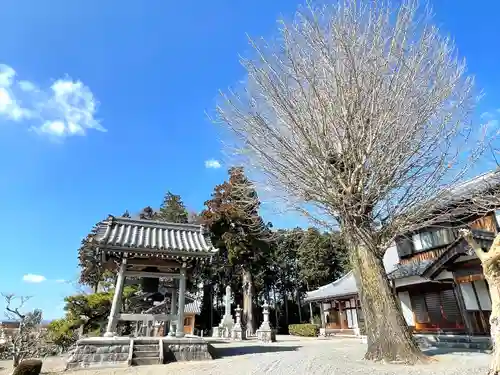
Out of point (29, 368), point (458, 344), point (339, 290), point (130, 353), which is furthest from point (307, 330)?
point (29, 368)

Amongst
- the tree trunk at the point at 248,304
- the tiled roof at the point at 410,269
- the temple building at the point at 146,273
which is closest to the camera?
the temple building at the point at 146,273

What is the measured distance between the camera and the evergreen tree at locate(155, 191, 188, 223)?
113ft

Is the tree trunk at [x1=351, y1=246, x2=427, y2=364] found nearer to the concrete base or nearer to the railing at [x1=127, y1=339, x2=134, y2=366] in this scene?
the concrete base

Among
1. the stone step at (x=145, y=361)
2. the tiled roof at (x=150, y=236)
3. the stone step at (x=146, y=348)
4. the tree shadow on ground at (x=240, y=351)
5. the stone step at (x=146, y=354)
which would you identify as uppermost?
the tiled roof at (x=150, y=236)

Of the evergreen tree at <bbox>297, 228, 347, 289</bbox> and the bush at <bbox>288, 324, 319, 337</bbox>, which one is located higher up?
the evergreen tree at <bbox>297, 228, 347, 289</bbox>

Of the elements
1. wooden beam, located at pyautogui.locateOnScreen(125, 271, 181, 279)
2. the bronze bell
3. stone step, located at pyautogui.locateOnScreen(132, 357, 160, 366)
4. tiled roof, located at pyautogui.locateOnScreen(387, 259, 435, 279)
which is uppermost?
tiled roof, located at pyautogui.locateOnScreen(387, 259, 435, 279)

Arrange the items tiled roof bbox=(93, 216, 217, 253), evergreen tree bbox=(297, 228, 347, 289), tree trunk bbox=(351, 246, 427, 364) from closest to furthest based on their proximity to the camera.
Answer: tree trunk bbox=(351, 246, 427, 364), tiled roof bbox=(93, 216, 217, 253), evergreen tree bbox=(297, 228, 347, 289)

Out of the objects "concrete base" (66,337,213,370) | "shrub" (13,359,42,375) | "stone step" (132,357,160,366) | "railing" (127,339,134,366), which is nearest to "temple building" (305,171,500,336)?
"concrete base" (66,337,213,370)

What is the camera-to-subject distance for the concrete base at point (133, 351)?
7426 millimetres

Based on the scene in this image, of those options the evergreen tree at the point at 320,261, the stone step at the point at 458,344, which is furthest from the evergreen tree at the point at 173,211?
the stone step at the point at 458,344

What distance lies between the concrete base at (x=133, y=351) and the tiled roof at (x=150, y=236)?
241cm

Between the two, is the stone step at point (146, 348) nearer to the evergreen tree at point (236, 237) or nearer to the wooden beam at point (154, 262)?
the wooden beam at point (154, 262)

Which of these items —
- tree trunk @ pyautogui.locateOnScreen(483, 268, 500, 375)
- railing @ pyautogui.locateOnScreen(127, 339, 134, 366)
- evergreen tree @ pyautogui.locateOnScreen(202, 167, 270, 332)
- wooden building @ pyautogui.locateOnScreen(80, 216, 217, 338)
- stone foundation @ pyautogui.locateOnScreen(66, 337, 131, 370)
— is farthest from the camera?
evergreen tree @ pyautogui.locateOnScreen(202, 167, 270, 332)

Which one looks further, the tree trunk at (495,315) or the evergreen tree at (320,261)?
the evergreen tree at (320,261)
